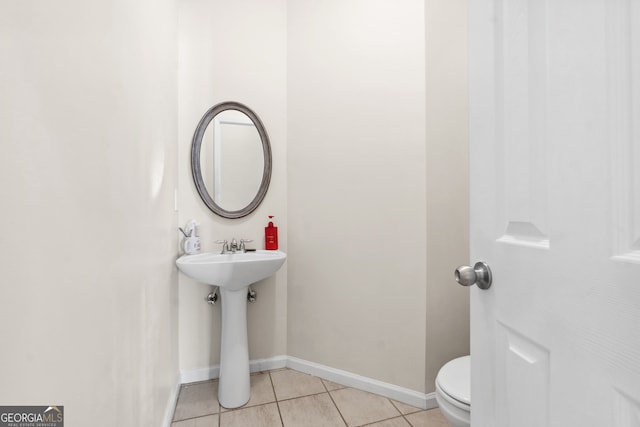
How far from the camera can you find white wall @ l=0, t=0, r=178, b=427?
1.73 feet

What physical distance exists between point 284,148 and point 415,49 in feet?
3.37

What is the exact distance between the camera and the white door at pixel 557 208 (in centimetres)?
41

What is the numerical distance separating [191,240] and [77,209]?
52.3 inches

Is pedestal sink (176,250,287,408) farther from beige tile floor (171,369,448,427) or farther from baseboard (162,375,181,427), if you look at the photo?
baseboard (162,375,181,427)

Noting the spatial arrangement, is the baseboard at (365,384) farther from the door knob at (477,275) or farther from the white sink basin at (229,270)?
the door knob at (477,275)

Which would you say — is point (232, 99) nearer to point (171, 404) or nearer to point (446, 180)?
point (446, 180)

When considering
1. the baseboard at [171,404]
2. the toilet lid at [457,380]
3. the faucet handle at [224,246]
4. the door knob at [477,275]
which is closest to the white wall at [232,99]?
the faucet handle at [224,246]

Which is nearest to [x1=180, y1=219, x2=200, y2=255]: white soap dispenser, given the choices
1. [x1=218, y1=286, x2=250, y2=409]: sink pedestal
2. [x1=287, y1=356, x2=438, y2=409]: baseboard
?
[x1=218, y1=286, x2=250, y2=409]: sink pedestal

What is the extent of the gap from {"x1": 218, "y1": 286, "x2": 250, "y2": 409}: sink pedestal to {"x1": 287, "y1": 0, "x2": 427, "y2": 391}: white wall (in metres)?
0.43

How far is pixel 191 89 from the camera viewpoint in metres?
2.08

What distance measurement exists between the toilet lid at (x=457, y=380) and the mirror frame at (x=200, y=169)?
1.46 meters

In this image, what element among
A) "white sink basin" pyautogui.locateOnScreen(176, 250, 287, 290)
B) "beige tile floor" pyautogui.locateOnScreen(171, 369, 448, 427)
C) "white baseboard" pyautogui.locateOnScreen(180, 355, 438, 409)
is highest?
"white sink basin" pyautogui.locateOnScreen(176, 250, 287, 290)

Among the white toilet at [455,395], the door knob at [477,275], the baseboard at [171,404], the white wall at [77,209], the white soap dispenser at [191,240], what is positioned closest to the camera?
the white wall at [77,209]

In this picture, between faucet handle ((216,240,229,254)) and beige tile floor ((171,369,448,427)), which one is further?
faucet handle ((216,240,229,254))
